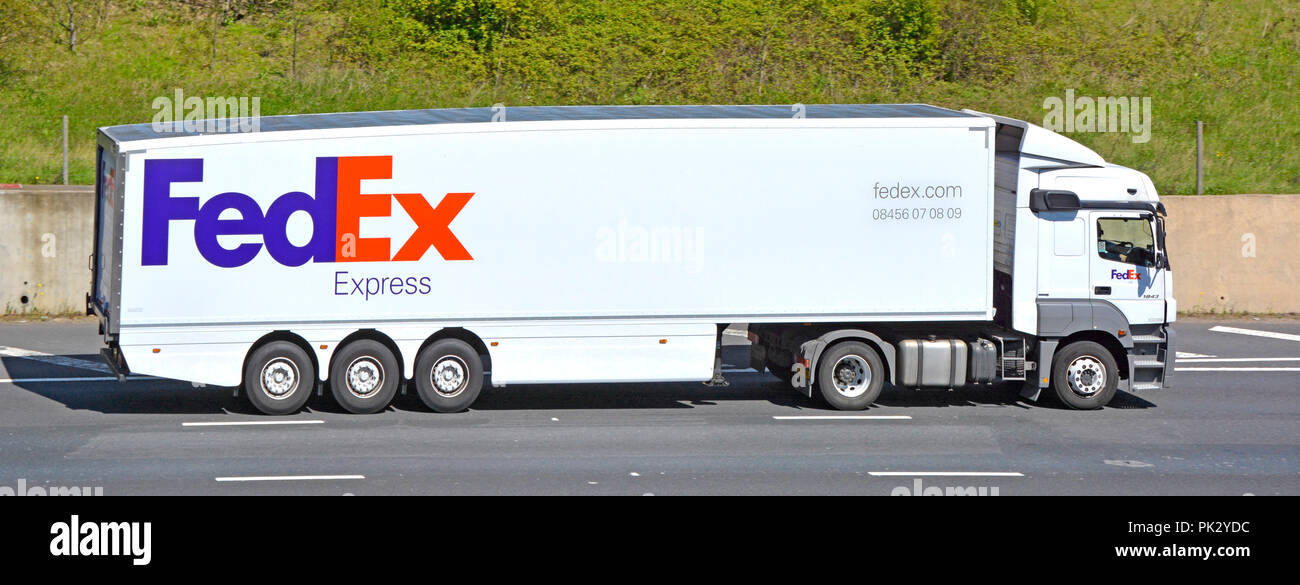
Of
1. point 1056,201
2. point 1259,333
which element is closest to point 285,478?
point 1056,201

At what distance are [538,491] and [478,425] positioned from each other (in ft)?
9.83

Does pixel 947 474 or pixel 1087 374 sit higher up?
pixel 1087 374

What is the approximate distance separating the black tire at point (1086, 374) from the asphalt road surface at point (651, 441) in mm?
214

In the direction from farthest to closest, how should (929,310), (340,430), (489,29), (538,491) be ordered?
1. (489,29)
2. (929,310)
3. (340,430)
4. (538,491)

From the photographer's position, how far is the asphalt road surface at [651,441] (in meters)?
11.3

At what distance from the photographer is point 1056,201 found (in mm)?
14602

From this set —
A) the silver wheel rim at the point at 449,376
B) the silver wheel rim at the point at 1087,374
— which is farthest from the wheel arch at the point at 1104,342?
the silver wheel rim at the point at 449,376

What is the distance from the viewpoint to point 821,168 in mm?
14211

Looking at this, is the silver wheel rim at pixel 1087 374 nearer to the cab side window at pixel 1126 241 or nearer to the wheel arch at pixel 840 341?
the cab side window at pixel 1126 241

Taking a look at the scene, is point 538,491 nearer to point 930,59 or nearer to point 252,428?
point 252,428

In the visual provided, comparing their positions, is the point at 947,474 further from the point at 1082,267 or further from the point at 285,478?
the point at 285,478

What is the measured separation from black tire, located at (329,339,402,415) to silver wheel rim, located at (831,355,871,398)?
491 cm

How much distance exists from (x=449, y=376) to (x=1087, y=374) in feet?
23.9

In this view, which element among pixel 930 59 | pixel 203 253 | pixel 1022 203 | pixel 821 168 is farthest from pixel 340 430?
pixel 930 59
